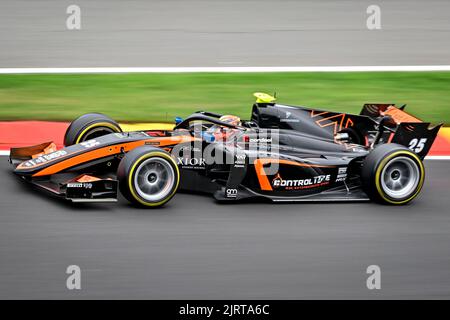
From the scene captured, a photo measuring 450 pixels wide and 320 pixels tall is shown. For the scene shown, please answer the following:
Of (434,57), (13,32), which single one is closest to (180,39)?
(13,32)

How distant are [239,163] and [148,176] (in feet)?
3.12

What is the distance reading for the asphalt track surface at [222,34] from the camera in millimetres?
16094

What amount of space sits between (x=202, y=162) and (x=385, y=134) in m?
2.30

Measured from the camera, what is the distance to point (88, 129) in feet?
31.5

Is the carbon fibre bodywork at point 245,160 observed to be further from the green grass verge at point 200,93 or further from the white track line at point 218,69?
the white track line at point 218,69

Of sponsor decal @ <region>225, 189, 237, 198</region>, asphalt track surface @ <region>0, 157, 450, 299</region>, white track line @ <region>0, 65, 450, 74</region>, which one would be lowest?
asphalt track surface @ <region>0, 157, 450, 299</region>

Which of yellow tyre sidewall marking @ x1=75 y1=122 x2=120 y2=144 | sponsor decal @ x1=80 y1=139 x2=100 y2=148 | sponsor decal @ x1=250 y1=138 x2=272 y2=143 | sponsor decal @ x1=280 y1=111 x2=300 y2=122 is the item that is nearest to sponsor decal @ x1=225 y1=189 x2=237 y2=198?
sponsor decal @ x1=250 y1=138 x2=272 y2=143

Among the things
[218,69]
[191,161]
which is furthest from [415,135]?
[218,69]

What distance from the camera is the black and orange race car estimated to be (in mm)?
8352

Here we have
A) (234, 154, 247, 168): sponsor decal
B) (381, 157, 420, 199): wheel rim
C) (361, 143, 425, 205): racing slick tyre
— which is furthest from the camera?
(381, 157, 420, 199): wheel rim

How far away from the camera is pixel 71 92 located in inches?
552

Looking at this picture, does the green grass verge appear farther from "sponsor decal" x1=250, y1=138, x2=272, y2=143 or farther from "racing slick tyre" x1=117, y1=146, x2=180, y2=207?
"racing slick tyre" x1=117, y1=146, x2=180, y2=207

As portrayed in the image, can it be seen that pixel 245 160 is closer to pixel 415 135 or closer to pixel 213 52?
pixel 415 135

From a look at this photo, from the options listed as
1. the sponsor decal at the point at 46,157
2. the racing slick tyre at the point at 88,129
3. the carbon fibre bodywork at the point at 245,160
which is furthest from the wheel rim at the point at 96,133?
the sponsor decal at the point at 46,157
